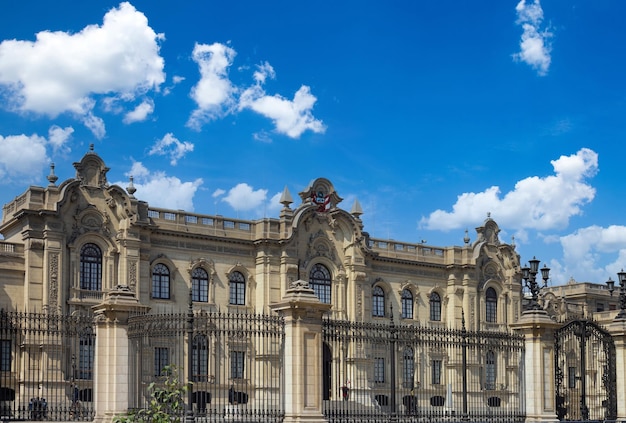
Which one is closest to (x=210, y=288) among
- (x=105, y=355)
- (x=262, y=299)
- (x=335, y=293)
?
(x=262, y=299)

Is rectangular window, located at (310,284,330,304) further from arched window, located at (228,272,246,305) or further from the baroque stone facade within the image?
arched window, located at (228,272,246,305)

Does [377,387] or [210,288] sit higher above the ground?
[210,288]

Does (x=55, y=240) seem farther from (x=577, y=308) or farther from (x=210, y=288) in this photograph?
(x=577, y=308)

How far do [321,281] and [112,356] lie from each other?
103 feet

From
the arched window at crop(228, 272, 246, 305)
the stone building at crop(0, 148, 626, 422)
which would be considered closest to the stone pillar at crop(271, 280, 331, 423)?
the stone building at crop(0, 148, 626, 422)

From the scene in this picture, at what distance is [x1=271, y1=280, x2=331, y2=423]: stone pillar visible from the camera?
2248 centimetres

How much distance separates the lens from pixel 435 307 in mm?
59312

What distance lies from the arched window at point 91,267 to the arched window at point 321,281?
12335 mm

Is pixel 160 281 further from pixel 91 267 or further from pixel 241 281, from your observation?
pixel 241 281

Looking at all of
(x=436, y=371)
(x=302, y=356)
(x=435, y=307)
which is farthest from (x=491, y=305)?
(x=302, y=356)

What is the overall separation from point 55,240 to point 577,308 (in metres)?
40.9

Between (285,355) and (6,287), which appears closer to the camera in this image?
(285,355)

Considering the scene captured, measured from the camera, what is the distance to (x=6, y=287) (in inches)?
1718

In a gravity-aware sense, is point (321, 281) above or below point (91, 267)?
below
